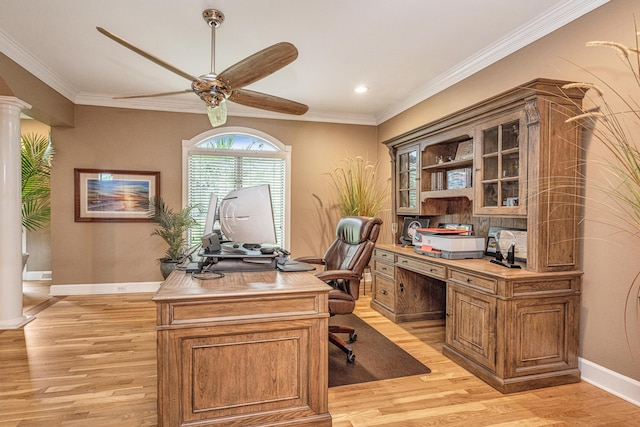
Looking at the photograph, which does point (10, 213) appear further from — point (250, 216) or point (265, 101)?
point (250, 216)

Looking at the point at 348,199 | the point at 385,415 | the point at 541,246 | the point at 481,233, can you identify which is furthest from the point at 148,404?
the point at 348,199

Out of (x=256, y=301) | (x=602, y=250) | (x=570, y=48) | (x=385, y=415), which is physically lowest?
(x=385, y=415)

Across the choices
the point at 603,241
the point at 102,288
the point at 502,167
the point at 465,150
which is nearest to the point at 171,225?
the point at 102,288

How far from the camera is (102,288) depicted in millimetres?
4863

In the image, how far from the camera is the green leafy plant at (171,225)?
4.66m

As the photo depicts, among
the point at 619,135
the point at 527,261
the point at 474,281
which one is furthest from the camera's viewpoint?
the point at 474,281

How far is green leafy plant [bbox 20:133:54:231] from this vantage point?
475cm

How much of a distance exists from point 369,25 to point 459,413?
287cm

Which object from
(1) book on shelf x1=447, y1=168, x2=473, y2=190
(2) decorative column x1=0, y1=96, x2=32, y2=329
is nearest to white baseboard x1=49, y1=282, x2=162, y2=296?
(2) decorative column x1=0, y1=96, x2=32, y2=329

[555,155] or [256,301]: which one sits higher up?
[555,155]

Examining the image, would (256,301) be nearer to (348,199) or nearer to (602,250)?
(602,250)

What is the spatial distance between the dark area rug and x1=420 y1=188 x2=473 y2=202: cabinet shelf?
1.50 m

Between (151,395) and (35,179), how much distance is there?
419cm

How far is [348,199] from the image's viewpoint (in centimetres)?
496
